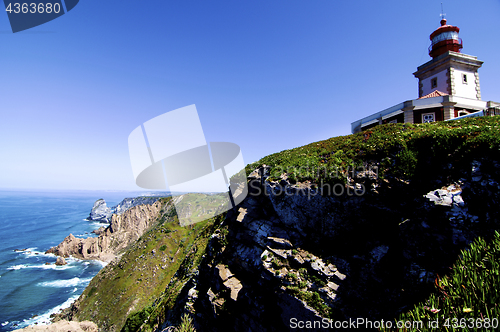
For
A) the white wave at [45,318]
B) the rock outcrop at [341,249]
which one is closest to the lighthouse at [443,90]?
the rock outcrop at [341,249]

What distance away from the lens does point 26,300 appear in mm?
56219

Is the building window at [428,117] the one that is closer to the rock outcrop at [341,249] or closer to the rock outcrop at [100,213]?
the rock outcrop at [341,249]

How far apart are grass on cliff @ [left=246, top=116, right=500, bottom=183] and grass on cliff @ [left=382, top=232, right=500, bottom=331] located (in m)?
6.29

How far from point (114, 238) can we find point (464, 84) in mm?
135308

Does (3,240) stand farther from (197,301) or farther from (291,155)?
(291,155)

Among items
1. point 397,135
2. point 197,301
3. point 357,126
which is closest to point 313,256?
point 397,135

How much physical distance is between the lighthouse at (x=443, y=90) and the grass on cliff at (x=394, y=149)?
743 centimetres

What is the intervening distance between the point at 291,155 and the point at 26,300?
89.1m

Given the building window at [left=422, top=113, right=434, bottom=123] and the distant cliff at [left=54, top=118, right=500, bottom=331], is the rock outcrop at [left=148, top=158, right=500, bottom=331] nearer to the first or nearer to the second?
the distant cliff at [left=54, top=118, right=500, bottom=331]

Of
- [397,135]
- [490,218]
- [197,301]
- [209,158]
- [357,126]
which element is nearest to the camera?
[490,218]

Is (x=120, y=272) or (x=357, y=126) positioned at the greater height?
(x=357, y=126)

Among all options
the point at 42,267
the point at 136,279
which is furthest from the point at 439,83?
the point at 42,267

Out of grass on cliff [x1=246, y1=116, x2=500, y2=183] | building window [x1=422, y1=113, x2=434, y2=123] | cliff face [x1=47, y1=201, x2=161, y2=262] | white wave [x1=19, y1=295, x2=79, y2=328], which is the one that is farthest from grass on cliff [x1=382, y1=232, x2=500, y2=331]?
cliff face [x1=47, y1=201, x2=161, y2=262]

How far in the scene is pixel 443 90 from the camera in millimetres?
25062
